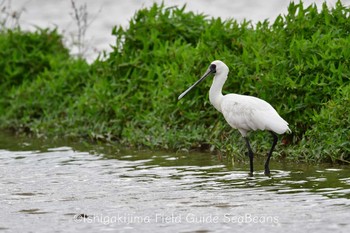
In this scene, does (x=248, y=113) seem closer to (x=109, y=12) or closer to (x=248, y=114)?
(x=248, y=114)

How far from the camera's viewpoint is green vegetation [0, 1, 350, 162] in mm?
9516

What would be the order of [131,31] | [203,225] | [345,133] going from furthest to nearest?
[131,31], [345,133], [203,225]

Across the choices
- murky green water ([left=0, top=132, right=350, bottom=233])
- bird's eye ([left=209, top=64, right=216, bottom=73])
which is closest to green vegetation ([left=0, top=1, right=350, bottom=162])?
murky green water ([left=0, top=132, right=350, bottom=233])

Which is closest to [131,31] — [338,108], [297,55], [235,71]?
[235,71]

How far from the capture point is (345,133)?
8914 mm

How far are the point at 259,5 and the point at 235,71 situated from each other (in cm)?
1244

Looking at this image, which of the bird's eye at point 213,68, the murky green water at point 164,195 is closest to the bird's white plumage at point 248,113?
the bird's eye at point 213,68

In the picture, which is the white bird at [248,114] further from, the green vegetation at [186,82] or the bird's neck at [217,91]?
the green vegetation at [186,82]

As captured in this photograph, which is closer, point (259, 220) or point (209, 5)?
point (259, 220)

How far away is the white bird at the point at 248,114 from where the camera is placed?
8555 mm

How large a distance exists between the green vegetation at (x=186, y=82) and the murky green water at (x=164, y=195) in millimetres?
421

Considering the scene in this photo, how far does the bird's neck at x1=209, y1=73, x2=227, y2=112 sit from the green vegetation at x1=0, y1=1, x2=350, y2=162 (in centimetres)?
51

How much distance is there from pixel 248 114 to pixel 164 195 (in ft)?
4.92

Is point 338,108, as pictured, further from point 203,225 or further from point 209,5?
point 209,5
